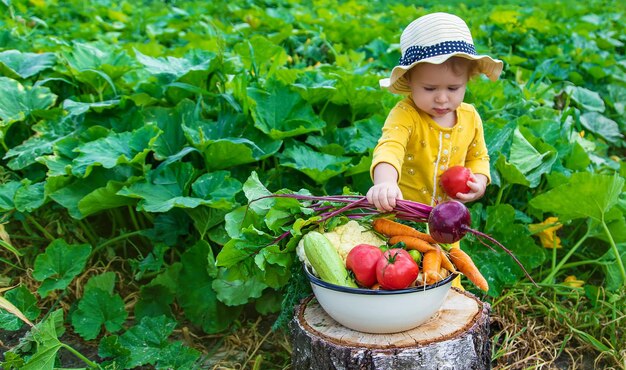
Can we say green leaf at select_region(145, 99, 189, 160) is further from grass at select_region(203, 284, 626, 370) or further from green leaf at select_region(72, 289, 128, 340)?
grass at select_region(203, 284, 626, 370)

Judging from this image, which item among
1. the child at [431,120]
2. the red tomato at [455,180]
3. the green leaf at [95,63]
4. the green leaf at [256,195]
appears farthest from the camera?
the green leaf at [95,63]

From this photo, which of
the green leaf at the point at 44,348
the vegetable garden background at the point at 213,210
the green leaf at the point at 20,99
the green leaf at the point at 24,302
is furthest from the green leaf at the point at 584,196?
the green leaf at the point at 20,99

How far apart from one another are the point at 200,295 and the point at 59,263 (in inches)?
23.8

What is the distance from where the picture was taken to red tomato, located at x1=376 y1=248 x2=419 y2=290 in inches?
74.0

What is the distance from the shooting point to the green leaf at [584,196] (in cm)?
260

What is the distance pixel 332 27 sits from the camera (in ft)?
19.6

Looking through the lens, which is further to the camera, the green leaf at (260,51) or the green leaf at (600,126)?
the green leaf at (600,126)

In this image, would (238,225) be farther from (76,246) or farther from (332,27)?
(332,27)

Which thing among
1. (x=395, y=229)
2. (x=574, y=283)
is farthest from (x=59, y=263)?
(x=574, y=283)

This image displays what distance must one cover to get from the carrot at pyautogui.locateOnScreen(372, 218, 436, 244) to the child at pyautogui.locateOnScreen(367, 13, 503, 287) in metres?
0.14

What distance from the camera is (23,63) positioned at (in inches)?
148

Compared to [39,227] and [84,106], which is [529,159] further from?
[39,227]

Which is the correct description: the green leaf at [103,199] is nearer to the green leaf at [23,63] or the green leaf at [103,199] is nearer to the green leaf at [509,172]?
the green leaf at [23,63]

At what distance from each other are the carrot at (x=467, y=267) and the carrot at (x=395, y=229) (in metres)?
0.09
